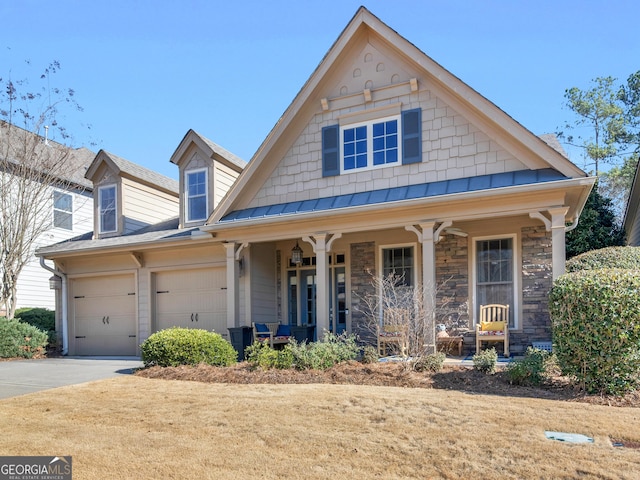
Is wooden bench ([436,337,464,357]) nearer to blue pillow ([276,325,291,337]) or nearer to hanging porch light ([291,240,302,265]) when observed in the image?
blue pillow ([276,325,291,337])

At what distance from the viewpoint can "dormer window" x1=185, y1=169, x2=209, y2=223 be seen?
14.0 meters

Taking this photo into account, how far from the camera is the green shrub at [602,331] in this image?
680 centimetres

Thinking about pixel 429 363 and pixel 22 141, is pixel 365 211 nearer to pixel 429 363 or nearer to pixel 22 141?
pixel 429 363

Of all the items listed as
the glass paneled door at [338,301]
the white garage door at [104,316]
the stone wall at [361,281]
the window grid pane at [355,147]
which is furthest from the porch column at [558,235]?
the white garage door at [104,316]

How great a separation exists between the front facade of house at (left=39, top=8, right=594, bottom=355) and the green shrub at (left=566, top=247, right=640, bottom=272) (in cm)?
90

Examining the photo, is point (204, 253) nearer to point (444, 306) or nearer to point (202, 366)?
point (202, 366)

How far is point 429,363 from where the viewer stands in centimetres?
858

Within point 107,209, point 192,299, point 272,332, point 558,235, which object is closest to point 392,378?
point 558,235

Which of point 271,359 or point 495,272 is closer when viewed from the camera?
point 271,359

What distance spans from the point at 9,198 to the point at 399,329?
1259 cm

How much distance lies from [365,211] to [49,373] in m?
6.72

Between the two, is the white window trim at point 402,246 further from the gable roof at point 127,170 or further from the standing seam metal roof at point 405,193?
the gable roof at point 127,170

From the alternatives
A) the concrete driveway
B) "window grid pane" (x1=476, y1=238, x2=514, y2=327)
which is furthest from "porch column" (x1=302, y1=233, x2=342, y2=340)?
the concrete driveway

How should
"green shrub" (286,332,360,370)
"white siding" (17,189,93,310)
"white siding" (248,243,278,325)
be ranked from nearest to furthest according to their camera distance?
"green shrub" (286,332,360,370), "white siding" (248,243,278,325), "white siding" (17,189,93,310)
